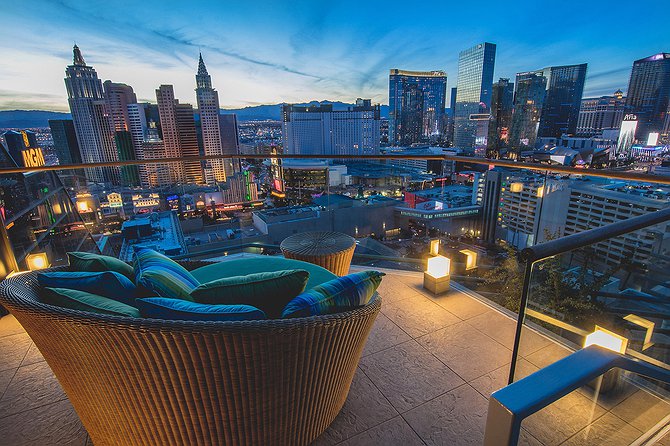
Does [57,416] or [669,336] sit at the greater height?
[669,336]

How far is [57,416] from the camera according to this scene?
1.60m

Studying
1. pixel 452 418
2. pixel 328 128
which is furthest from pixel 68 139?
pixel 452 418

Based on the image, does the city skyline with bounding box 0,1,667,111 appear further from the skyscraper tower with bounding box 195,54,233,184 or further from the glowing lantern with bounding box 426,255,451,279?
the skyscraper tower with bounding box 195,54,233,184

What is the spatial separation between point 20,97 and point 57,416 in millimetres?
22250

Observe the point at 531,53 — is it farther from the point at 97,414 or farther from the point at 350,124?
the point at 97,414

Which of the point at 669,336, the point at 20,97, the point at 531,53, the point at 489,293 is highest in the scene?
the point at 531,53

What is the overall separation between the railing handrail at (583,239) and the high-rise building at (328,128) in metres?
53.4

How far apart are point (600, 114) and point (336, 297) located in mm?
95028

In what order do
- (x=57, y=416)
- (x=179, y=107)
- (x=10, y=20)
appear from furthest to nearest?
(x=179, y=107)
(x=10, y=20)
(x=57, y=416)

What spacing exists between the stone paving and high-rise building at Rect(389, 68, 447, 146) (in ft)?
292

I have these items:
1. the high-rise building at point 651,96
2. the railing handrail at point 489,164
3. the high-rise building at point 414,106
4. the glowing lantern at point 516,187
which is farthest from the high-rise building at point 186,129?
the high-rise building at point 651,96

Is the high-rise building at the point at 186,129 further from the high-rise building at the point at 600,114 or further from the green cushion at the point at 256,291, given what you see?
the high-rise building at the point at 600,114

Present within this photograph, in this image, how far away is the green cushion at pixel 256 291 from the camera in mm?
1102

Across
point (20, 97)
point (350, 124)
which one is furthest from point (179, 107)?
point (20, 97)
